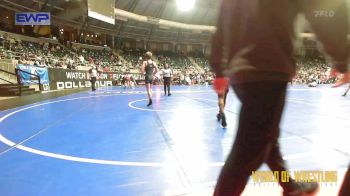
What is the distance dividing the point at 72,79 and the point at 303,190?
830 inches

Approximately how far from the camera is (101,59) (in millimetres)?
33375

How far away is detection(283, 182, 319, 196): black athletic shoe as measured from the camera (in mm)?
2017

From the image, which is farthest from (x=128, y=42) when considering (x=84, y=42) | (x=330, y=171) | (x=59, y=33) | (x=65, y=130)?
(x=330, y=171)

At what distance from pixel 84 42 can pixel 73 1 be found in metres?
8.24

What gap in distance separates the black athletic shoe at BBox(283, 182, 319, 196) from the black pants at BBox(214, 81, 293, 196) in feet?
2.51

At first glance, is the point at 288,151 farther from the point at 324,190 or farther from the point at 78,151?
the point at 78,151

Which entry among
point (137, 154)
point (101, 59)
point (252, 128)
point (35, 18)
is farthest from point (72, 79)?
point (252, 128)

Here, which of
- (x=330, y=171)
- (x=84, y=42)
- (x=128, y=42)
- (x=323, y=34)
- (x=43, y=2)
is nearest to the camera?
(x=323, y=34)

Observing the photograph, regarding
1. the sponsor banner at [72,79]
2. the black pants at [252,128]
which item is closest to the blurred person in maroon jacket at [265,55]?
the black pants at [252,128]

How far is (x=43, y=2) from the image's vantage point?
90.0 feet

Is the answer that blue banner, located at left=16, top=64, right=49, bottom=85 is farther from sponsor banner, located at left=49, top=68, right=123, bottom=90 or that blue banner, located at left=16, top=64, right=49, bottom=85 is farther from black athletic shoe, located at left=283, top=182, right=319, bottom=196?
black athletic shoe, located at left=283, top=182, right=319, bottom=196

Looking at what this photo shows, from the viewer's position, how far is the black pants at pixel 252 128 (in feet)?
4.22

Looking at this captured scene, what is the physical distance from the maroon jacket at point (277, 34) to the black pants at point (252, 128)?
2.2 inches

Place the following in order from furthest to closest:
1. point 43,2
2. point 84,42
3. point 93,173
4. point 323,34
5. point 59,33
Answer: point 84,42 → point 59,33 → point 43,2 → point 93,173 → point 323,34
